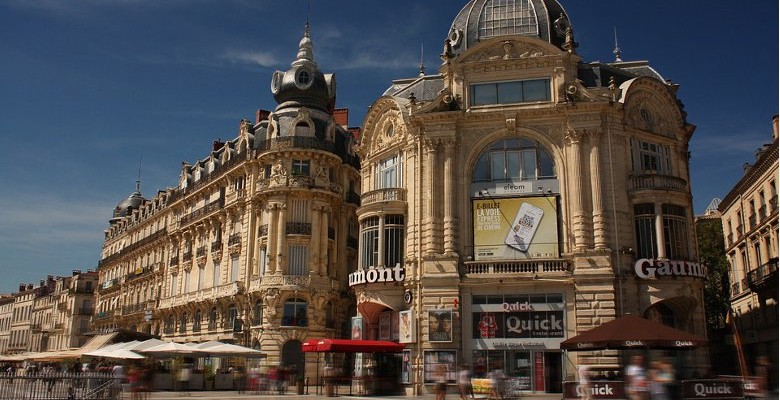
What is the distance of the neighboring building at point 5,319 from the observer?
10800cm

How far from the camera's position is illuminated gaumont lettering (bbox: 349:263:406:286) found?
109 ft

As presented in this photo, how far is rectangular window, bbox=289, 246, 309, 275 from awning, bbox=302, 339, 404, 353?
12.0 m

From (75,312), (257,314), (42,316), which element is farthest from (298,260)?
(42,316)

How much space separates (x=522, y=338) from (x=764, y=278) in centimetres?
1647

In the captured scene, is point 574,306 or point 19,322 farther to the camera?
point 19,322

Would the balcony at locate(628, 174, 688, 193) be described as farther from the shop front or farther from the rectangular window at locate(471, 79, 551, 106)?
the shop front

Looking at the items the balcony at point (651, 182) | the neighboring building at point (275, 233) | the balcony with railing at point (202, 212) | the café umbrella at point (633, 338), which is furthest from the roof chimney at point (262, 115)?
the café umbrella at point (633, 338)

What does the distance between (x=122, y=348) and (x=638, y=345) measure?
2363 cm

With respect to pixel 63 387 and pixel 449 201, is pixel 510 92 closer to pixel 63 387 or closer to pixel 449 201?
pixel 449 201

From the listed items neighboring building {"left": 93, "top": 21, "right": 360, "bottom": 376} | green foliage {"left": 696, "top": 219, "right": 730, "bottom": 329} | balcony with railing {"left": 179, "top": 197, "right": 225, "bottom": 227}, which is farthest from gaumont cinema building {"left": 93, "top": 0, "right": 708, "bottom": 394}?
green foliage {"left": 696, "top": 219, "right": 730, "bottom": 329}

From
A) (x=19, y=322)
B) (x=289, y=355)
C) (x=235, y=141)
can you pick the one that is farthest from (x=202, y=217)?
(x=19, y=322)

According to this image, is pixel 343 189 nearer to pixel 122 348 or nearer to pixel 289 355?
pixel 289 355

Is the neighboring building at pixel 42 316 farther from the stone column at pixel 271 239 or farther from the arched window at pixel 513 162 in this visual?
the arched window at pixel 513 162

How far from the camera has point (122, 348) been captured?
33938 mm
